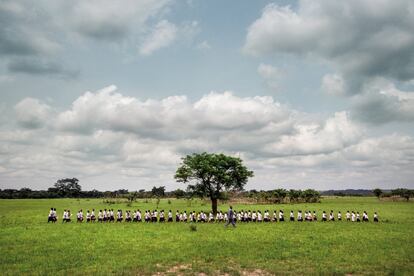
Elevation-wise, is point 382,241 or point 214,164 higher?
point 214,164

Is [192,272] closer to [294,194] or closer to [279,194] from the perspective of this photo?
[279,194]

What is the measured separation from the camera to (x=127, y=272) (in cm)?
1594

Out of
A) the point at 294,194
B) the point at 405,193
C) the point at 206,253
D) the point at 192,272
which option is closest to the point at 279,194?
the point at 294,194

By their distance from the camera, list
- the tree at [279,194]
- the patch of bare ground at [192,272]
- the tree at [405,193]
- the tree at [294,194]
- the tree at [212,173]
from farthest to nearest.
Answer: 1. the tree at [405,193]
2. the tree at [294,194]
3. the tree at [279,194]
4. the tree at [212,173]
5. the patch of bare ground at [192,272]

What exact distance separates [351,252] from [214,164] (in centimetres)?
3481

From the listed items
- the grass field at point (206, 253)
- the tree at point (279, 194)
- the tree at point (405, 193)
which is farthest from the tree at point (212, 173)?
the tree at point (405, 193)

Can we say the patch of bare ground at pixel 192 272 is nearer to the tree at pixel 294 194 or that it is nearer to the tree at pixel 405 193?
the tree at pixel 294 194

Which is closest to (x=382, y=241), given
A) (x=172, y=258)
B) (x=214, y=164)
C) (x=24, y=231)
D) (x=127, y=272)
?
(x=172, y=258)

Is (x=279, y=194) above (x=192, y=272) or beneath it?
above

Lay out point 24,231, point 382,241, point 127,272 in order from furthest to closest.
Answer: point 24,231
point 382,241
point 127,272

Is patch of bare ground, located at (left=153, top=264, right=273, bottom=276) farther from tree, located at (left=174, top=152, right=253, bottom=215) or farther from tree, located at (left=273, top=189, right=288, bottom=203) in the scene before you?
tree, located at (left=273, top=189, right=288, bottom=203)

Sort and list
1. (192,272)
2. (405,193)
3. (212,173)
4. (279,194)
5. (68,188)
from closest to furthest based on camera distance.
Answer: (192,272)
(212,173)
(279,194)
(405,193)
(68,188)

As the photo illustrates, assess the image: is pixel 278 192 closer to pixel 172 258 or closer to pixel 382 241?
pixel 382 241

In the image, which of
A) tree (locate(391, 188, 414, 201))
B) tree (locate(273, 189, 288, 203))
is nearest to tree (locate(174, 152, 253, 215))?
tree (locate(273, 189, 288, 203))
